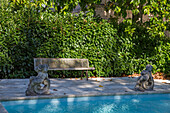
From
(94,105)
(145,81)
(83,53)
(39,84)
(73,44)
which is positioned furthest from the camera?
(83,53)

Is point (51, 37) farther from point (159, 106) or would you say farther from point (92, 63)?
point (159, 106)

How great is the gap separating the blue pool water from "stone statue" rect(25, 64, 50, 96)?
0.38 meters

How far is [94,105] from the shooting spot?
548cm

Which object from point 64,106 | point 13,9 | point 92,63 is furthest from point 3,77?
point 64,106

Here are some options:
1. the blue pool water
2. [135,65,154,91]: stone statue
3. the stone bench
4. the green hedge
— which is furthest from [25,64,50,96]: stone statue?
the green hedge

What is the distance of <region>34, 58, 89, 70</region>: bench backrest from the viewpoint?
8.32m

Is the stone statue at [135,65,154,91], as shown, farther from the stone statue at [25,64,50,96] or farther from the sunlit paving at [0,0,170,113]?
the stone statue at [25,64,50,96]

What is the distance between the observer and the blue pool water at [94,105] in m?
5.03

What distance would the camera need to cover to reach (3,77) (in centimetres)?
862

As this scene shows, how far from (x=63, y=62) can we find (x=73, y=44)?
1065 mm

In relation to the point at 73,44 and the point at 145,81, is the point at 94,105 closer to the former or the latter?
the point at 145,81

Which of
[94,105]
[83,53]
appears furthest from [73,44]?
[94,105]

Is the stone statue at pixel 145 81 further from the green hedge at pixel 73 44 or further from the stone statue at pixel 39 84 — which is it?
the green hedge at pixel 73 44

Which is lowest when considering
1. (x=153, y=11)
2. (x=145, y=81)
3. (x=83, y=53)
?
(x=145, y=81)
